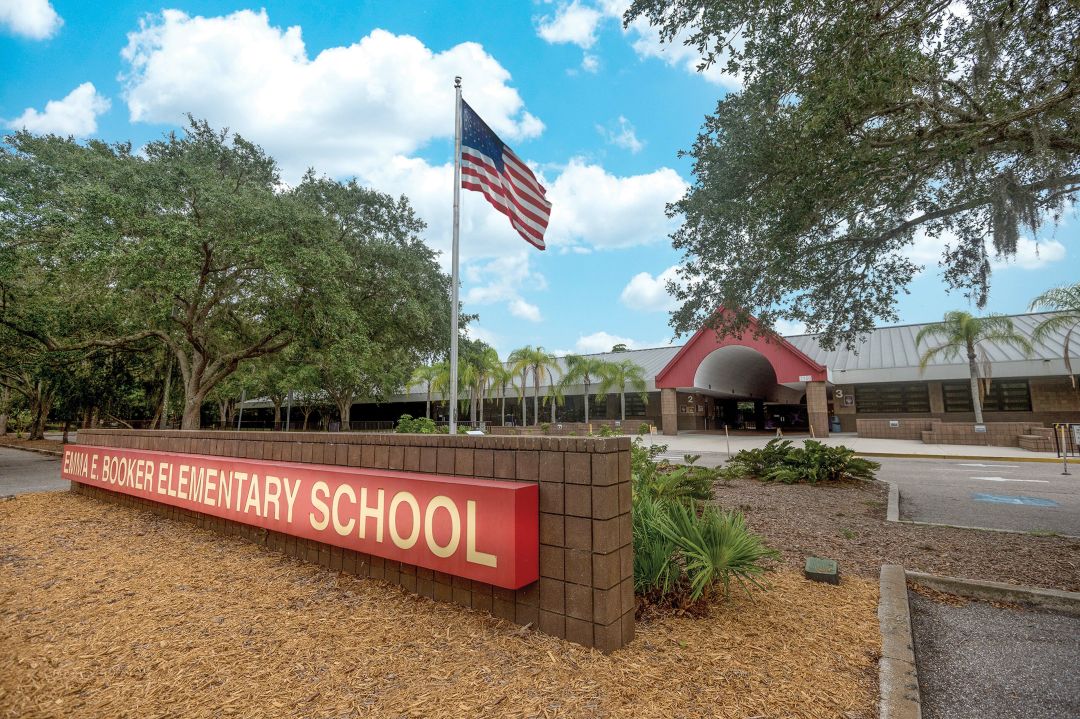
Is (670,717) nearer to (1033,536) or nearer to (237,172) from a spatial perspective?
(1033,536)

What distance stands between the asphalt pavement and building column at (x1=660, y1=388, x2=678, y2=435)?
92.2 feet

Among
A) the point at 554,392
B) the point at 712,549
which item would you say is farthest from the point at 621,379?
the point at 712,549

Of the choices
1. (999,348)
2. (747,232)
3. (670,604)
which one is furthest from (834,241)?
(999,348)

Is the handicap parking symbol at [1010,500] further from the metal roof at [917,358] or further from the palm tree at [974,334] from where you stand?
the palm tree at [974,334]

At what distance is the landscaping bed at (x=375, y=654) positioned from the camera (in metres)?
3.00

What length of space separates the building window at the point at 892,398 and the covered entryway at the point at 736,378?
2.65 meters

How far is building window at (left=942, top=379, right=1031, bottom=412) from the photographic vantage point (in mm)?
29484

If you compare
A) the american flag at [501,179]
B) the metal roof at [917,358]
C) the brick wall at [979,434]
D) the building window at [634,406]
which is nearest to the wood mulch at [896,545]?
the american flag at [501,179]

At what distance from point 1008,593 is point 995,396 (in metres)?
33.5

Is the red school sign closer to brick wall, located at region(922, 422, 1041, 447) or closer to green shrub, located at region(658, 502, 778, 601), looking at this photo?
green shrub, located at region(658, 502, 778, 601)

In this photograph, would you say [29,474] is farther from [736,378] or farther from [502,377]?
[736,378]

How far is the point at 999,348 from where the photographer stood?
27.7 metres

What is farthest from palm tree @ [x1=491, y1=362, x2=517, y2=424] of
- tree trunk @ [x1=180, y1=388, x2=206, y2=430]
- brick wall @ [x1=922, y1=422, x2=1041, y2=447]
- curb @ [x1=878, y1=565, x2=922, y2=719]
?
curb @ [x1=878, y1=565, x2=922, y2=719]

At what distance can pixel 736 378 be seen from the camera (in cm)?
3706
